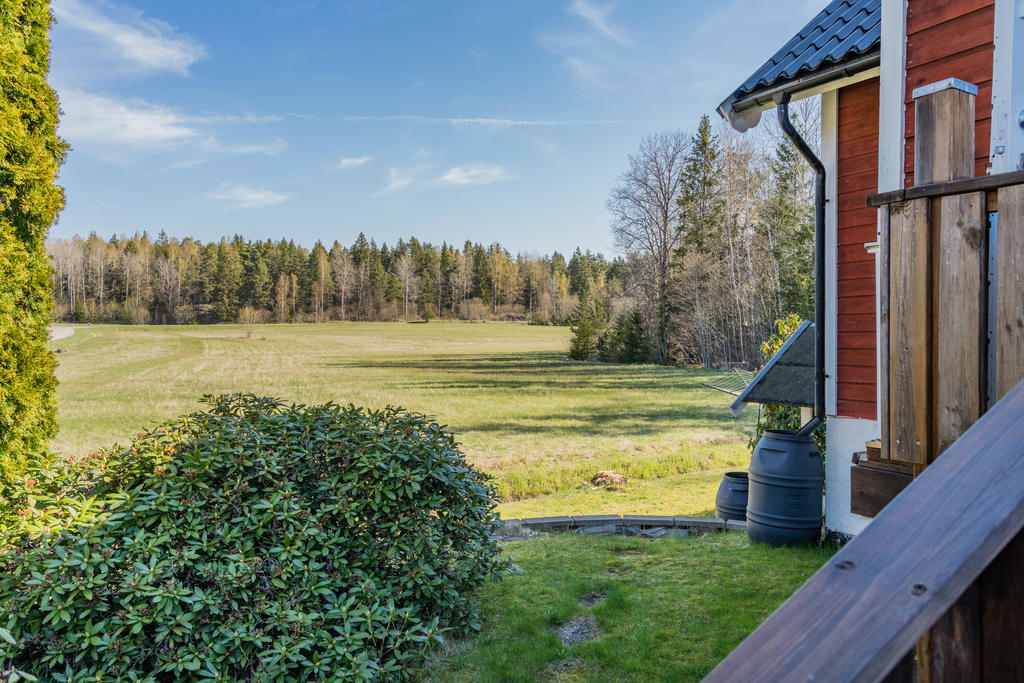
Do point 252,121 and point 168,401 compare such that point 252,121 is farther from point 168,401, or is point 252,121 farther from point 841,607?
point 841,607

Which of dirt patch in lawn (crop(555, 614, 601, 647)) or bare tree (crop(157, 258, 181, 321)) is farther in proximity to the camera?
bare tree (crop(157, 258, 181, 321))

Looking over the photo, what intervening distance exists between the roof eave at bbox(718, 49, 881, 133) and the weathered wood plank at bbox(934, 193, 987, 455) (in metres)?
3.31

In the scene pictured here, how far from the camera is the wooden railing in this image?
19.7 inches

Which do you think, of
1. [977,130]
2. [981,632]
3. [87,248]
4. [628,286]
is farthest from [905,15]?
[87,248]

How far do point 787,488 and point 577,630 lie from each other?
2079mm

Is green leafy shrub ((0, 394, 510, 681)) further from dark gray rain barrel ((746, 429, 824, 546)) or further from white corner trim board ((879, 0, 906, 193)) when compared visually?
white corner trim board ((879, 0, 906, 193))

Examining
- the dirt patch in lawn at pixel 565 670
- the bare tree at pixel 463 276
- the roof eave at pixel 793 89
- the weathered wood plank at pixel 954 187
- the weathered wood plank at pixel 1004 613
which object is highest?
the bare tree at pixel 463 276

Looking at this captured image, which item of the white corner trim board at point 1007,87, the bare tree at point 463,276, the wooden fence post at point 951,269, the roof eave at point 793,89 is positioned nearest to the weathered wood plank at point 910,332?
the wooden fence post at point 951,269

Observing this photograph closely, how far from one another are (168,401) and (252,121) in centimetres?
1939

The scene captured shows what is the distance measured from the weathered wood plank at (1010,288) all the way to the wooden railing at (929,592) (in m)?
0.46

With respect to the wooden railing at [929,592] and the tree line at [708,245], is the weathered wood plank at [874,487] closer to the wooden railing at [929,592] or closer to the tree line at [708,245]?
the wooden railing at [929,592]

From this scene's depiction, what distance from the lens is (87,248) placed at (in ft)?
104

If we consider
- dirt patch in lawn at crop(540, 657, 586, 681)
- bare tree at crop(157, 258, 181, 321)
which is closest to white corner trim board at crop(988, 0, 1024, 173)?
dirt patch in lawn at crop(540, 657, 586, 681)

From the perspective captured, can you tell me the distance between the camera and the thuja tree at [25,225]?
4059 millimetres
